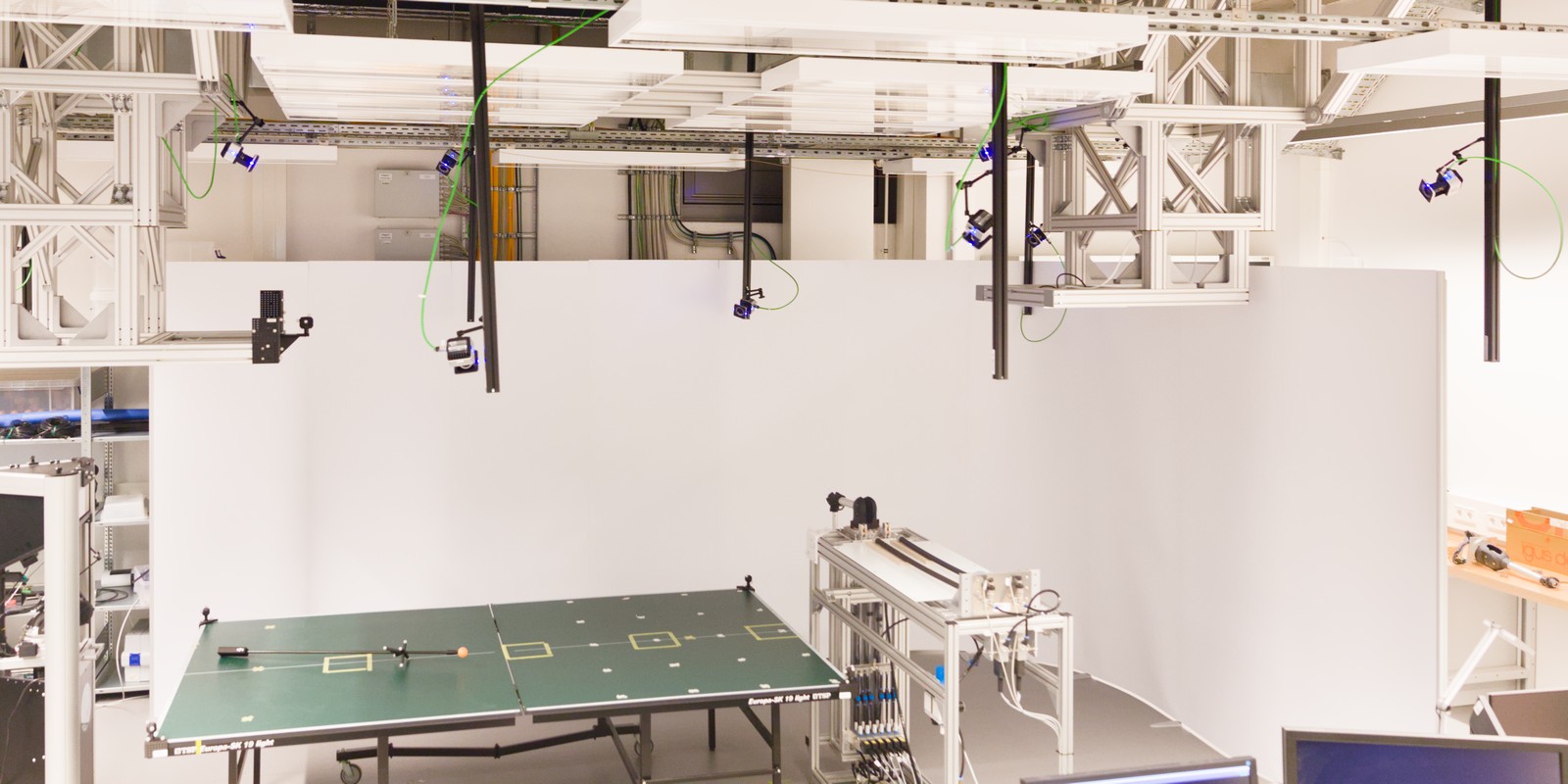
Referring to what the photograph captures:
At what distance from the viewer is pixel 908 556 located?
5.00 m

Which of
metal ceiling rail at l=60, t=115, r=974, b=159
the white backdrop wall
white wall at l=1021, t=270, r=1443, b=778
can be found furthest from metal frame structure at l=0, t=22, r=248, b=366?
white wall at l=1021, t=270, r=1443, b=778

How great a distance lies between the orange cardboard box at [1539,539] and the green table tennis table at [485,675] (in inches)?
131

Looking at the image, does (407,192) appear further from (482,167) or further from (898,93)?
(482,167)

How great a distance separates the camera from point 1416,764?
2291 millimetres

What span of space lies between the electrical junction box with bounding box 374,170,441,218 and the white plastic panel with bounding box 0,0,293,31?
4.30 m

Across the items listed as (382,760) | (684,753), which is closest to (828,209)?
(684,753)

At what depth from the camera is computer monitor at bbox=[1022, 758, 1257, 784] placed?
7.33 ft

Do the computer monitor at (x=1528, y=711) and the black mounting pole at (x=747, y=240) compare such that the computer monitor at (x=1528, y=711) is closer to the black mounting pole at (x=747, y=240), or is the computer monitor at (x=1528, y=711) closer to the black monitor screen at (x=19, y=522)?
the black mounting pole at (x=747, y=240)

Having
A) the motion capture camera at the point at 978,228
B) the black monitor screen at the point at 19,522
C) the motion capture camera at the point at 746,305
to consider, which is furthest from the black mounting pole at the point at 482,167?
the motion capture camera at the point at 746,305

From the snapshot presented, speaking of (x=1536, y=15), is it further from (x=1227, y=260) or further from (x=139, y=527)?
(x=139, y=527)

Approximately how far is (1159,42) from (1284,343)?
1506 millimetres

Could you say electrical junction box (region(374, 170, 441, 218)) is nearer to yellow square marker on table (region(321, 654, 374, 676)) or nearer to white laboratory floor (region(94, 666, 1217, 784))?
white laboratory floor (region(94, 666, 1217, 784))

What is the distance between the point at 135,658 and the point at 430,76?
175 inches

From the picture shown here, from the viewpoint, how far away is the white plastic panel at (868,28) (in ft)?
8.41
